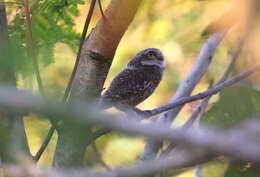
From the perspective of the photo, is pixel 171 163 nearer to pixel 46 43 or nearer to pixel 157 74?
pixel 46 43

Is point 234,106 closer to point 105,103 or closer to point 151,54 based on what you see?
point 105,103

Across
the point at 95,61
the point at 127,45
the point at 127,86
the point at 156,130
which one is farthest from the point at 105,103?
the point at 156,130

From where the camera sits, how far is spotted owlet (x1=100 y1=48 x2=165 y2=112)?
A: 10.6 feet

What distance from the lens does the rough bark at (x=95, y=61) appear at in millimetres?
1628

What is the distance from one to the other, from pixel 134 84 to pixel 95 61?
160cm

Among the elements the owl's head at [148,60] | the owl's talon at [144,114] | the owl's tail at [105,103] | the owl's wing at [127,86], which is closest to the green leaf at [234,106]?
the owl's talon at [144,114]

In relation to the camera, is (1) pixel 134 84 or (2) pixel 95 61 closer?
(2) pixel 95 61

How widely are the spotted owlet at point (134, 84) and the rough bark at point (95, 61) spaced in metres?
1.27

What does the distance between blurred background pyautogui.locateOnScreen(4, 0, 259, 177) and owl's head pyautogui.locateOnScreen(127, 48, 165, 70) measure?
0.58ft

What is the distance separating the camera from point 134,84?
3.36 m

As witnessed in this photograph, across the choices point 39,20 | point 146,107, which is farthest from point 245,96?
point 146,107

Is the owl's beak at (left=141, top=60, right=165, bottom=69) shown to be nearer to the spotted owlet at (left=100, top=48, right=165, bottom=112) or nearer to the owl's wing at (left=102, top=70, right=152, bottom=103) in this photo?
the spotted owlet at (left=100, top=48, right=165, bottom=112)

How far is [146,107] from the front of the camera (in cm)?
432

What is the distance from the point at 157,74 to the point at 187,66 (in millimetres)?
1119
